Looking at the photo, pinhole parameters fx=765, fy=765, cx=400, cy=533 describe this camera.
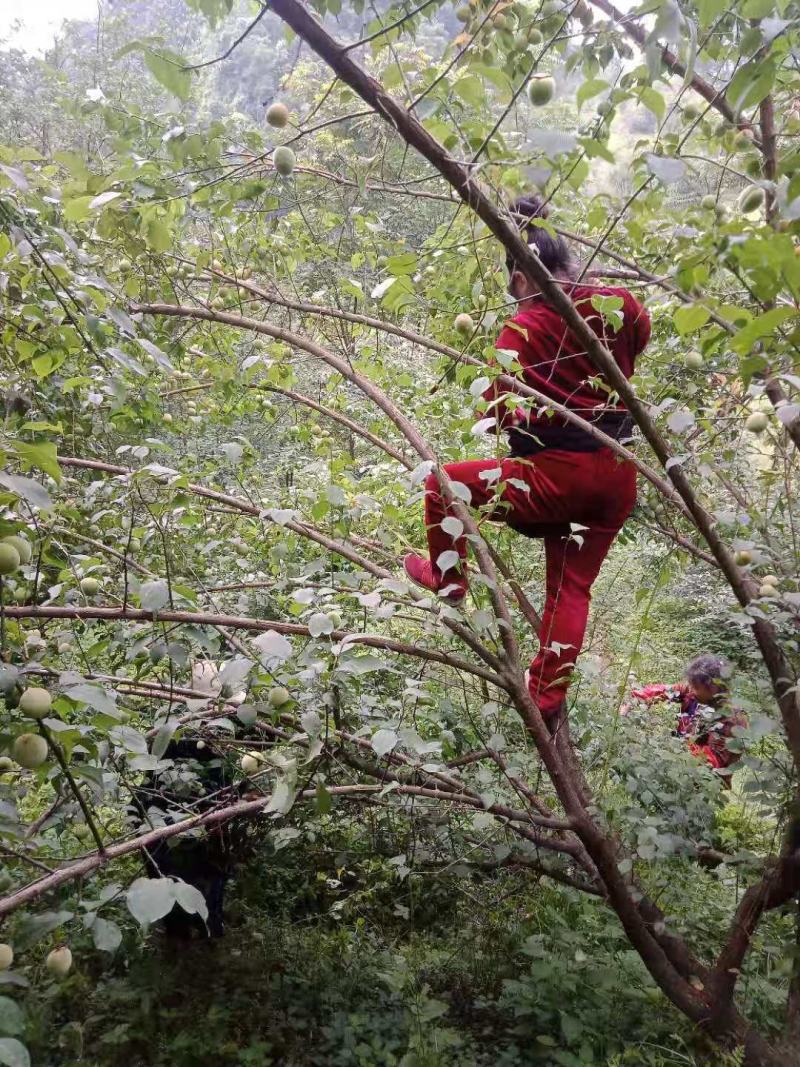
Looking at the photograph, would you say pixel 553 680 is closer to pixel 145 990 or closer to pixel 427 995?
pixel 427 995

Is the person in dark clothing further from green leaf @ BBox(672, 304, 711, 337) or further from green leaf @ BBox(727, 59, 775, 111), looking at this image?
green leaf @ BBox(727, 59, 775, 111)

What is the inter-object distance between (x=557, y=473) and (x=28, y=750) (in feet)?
4.30

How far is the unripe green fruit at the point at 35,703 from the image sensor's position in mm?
798

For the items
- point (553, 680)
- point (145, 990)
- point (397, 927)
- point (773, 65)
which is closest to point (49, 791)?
point (145, 990)

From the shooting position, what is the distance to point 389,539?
184cm

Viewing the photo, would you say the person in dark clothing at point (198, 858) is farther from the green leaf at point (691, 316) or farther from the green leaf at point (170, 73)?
the green leaf at point (691, 316)

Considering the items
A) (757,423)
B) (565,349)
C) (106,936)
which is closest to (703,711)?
(565,349)

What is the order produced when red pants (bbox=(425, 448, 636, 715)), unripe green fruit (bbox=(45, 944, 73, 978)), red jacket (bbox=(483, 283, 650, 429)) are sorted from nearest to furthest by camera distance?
unripe green fruit (bbox=(45, 944, 73, 978)), red jacket (bbox=(483, 283, 650, 429)), red pants (bbox=(425, 448, 636, 715))

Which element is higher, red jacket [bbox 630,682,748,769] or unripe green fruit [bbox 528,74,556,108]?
unripe green fruit [bbox 528,74,556,108]

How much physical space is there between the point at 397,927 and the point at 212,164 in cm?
261

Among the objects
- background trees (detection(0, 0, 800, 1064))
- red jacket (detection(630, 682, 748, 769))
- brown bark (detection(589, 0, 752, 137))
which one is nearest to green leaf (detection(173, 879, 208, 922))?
background trees (detection(0, 0, 800, 1064))

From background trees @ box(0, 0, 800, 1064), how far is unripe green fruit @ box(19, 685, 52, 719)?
27 mm

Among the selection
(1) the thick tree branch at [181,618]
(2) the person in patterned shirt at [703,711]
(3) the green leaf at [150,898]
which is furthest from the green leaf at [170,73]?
(2) the person in patterned shirt at [703,711]

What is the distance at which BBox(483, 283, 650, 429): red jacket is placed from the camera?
1.68 metres
